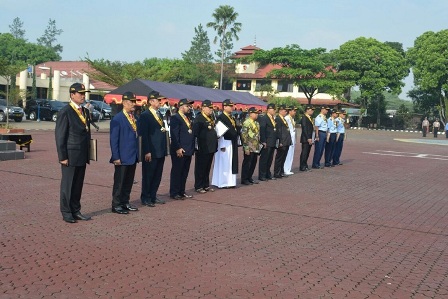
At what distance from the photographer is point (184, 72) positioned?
6384cm

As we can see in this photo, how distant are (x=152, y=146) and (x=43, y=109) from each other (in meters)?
31.7

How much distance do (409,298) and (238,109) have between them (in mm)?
26516

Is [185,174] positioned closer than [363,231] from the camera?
No

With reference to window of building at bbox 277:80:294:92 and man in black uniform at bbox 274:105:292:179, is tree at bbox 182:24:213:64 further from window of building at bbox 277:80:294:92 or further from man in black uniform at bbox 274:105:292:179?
man in black uniform at bbox 274:105:292:179

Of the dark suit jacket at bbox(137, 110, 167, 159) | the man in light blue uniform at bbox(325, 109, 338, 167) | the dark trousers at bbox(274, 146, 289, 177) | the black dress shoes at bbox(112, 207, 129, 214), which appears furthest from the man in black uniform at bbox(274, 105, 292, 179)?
the black dress shoes at bbox(112, 207, 129, 214)

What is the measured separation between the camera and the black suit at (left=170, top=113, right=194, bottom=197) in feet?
32.1

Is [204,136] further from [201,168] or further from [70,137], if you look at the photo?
[70,137]

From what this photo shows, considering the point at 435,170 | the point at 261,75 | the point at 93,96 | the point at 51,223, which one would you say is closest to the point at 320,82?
the point at 261,75

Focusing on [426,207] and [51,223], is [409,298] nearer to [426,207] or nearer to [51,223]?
[51,223]

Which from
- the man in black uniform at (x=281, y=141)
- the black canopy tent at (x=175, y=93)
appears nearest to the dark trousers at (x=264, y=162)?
the man in black uniform at (x=281, y=141)

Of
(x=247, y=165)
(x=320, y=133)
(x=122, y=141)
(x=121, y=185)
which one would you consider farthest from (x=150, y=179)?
(x=320, y=133)

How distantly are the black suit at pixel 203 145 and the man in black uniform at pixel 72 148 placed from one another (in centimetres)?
318

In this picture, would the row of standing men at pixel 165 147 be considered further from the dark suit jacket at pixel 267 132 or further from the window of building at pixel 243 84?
the window of building at pixel 243 84

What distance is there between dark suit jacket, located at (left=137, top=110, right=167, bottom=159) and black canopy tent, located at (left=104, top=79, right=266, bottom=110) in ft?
41.1
